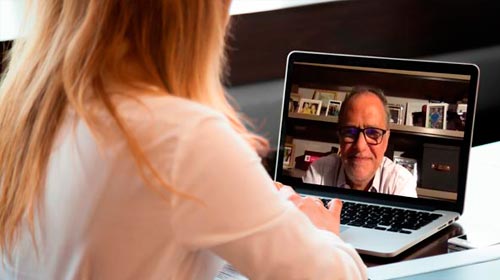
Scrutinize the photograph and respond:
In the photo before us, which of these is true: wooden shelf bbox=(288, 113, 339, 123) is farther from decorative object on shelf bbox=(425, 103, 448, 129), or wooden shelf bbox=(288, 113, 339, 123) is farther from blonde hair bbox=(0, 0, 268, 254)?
blonde hair bbox=(0, 0, 268, 254)

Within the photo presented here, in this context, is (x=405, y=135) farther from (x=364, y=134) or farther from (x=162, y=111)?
(x=162, y=111)

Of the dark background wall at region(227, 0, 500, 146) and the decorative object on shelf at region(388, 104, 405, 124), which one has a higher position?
the dark background wall at region(227, 0, 500, 146)

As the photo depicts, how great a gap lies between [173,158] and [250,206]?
100 mm

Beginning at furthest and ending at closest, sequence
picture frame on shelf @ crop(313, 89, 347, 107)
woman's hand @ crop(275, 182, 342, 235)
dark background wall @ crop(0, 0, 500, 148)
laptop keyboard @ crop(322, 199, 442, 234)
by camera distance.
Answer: dark background wall @ crop(0, 0, 500, 148), picture frame on shelf @ crop(313, 89, 347, 107), laptop keyboard @ crop(322, 199, 442, 234), woman's hand @ crop(275, 182, 342, 235)

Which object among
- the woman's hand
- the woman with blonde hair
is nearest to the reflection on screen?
the woman's hand

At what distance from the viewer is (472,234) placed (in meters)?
1.76

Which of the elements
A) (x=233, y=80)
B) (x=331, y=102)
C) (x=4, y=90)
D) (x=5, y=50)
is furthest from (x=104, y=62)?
(x=233, y=80)

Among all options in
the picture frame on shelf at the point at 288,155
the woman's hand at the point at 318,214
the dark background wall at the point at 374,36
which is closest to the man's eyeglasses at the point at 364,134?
the picture frame on shelf at the point at 288,155

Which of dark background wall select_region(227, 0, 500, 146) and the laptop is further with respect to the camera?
dark background wall select_region(227, 0, 500, 146)

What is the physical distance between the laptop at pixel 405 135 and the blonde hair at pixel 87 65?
67cm

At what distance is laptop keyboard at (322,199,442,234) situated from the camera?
173cm

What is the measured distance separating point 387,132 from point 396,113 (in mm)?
42

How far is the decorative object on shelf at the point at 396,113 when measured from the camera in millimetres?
1796

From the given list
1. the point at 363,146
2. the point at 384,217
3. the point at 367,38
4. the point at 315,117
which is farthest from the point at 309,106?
the point at 367,38
